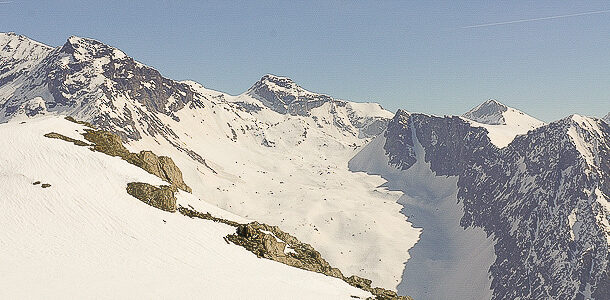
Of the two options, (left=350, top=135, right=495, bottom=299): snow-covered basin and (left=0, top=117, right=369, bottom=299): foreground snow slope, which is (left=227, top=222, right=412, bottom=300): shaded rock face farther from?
(left=350, top=135, right=495, bottom=299): snow-covered basin

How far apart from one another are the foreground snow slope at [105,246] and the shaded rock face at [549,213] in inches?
4542

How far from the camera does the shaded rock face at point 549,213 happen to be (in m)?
122

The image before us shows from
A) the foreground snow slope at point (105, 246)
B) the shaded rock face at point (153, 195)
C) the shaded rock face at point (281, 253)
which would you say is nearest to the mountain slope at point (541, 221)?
the shaded rock face at point (281, 253)

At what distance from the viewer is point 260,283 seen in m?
28.8

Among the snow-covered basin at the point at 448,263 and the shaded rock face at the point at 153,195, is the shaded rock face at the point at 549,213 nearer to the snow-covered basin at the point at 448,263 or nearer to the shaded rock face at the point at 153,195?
the snow-covered basin at the point at 448,263

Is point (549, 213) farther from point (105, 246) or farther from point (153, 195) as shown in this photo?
point (105, 246)

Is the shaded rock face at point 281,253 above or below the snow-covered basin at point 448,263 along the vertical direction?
below

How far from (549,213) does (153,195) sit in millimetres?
143973

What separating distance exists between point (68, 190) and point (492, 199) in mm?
174135

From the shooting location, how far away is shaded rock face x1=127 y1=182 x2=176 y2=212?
4006cm

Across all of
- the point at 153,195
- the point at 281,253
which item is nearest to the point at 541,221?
the point at 281,253

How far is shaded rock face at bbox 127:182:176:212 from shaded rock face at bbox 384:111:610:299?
117 metres

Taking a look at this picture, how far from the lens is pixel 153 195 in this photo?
1596 inches

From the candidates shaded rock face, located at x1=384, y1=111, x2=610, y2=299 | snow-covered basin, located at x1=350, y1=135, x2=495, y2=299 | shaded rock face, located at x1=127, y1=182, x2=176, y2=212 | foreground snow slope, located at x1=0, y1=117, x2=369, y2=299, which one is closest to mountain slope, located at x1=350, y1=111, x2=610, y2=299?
shaded rock face, located at x1=384, y1=111, x2=610, y2=299
